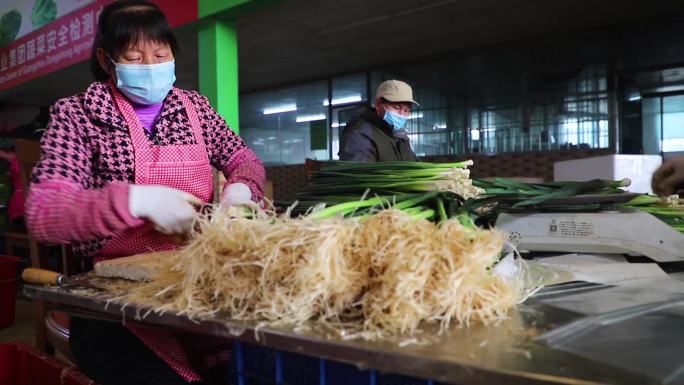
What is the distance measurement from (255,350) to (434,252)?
1.27 ft

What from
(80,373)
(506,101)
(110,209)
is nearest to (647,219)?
(110,209)

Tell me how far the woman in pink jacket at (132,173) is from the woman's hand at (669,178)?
1.48 meters

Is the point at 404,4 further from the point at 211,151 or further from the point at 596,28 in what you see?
the point at 211,151

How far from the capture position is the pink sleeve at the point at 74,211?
99 centimetres

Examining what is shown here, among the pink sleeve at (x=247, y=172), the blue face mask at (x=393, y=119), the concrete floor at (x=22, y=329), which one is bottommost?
the concrete floor at (x=22, y=329)

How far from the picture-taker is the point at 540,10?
4.83 meters

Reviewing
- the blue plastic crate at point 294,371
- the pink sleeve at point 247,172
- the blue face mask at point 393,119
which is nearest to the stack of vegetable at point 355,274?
the blue plastic crate at point 294,371

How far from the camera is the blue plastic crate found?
28.9 inches

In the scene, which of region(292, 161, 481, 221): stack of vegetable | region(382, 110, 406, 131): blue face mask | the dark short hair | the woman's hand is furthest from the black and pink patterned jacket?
region(382, 110, 406, 131): blue face mask

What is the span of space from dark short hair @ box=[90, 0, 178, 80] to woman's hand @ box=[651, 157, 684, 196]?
1.81 metres

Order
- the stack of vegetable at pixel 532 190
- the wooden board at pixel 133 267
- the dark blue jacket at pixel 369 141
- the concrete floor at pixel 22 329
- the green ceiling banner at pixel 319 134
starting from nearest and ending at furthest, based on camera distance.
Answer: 1. the wooden board at pixel 133 267
2. the stack of vegetable at pixel 532 190
3. the dark blue jacket at pixel 369 141
4. the concrete floor at pixel 22 329
5. the green ceiling banner at pixel 319 134

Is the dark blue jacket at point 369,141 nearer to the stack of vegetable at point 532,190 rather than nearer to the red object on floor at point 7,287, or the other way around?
the stack of vegetable at point 532,190

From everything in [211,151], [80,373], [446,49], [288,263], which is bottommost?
[80,373]

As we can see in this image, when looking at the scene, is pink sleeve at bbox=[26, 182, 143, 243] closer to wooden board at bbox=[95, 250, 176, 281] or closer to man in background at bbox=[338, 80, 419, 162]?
wooden board at bbox=[95, 250, 176, 281]
